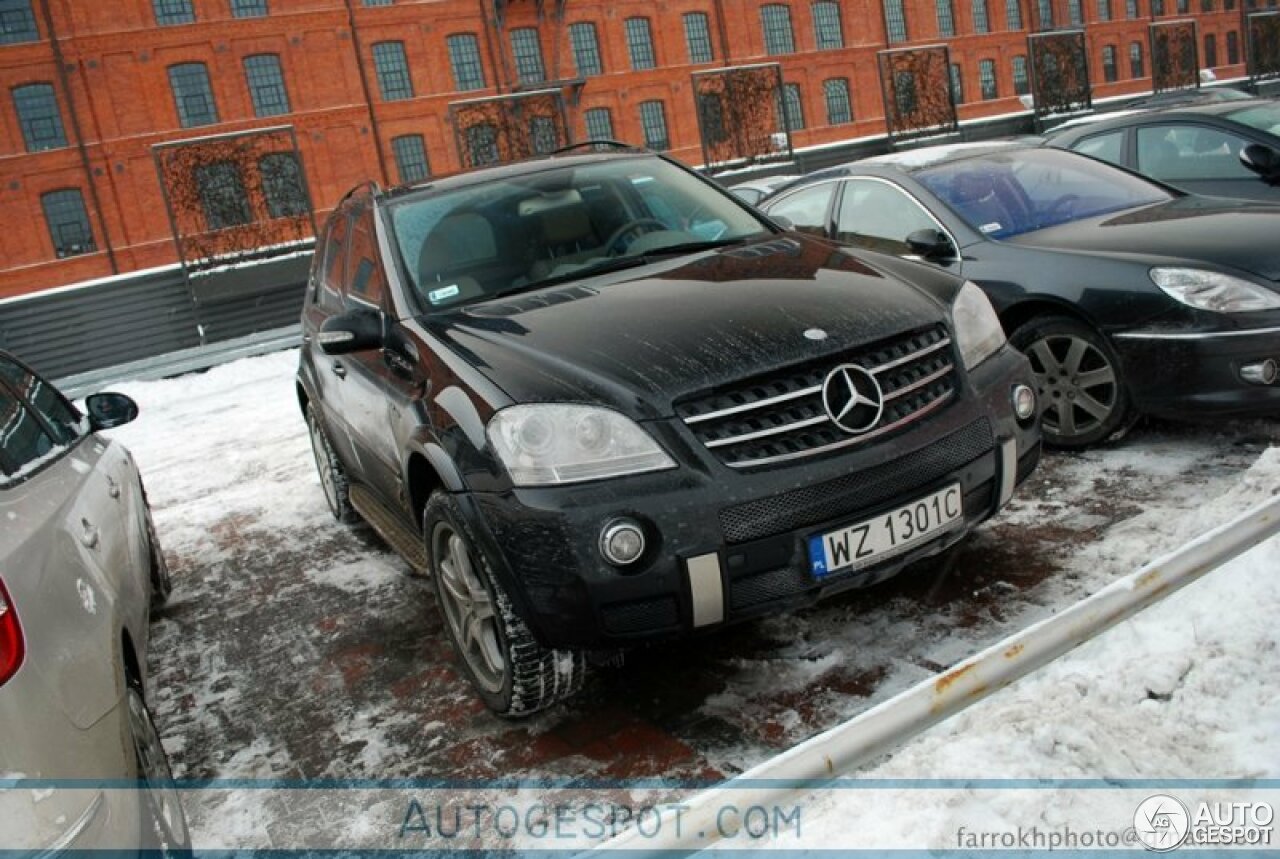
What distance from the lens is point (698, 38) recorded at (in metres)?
45.2

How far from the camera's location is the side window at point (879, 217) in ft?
19.0

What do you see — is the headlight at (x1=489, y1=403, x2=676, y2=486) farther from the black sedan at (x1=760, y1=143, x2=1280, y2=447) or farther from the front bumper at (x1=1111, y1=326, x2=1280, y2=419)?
the front bumper at (x1=1111, y1=326, x2=1280, y2=419)

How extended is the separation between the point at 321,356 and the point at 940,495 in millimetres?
3306

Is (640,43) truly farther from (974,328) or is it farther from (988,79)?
(974,328)

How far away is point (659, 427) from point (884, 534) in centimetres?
74

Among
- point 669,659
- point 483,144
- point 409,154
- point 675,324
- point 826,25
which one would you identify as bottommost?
point 669,659

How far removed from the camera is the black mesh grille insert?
9.19 feet

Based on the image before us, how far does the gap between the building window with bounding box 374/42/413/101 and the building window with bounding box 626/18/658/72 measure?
9591mm

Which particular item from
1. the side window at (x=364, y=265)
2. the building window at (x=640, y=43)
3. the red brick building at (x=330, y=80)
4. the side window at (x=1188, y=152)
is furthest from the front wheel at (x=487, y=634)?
the building window at (x=640, y=43)

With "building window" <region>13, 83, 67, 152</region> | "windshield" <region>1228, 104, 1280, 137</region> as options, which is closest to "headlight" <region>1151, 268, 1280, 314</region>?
"windshield" <region>1228, 104, 1280, 137</region>

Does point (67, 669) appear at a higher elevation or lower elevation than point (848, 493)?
higher

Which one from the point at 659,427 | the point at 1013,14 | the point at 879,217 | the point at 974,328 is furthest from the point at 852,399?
the point at 1013,14

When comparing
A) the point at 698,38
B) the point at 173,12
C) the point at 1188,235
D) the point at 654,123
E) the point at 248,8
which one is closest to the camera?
the point at 1188,235

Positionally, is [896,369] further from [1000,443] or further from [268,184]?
[268,184]
